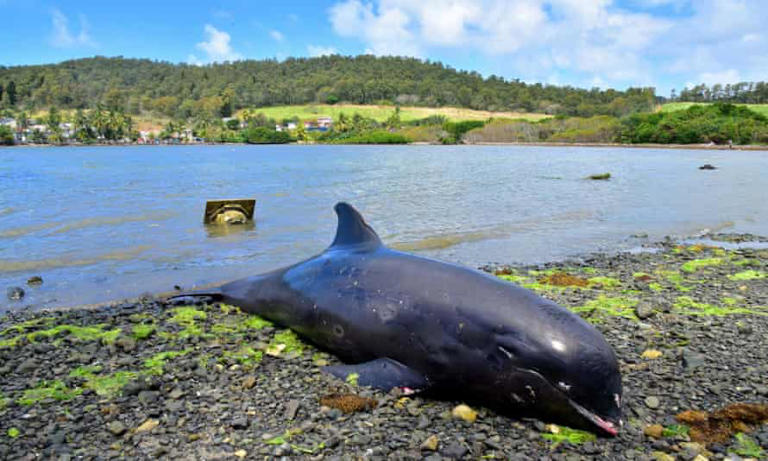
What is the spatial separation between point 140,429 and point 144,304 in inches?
226

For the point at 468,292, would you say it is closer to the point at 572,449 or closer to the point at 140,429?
the point at 572,449

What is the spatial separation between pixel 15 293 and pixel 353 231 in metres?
8.57

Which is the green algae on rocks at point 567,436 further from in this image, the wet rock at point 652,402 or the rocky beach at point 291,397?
the wet rock at point 652,402

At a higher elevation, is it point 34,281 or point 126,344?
point 126,344

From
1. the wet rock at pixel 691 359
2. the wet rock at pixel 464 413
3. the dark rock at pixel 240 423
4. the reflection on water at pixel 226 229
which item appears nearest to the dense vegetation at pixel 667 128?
the reflection on water at pixel 226 229

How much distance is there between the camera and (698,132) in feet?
489

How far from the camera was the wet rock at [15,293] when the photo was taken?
11.8 meters

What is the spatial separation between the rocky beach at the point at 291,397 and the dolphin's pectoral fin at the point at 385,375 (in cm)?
14

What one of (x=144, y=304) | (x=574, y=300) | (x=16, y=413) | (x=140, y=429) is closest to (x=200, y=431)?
(x=140, y=429)

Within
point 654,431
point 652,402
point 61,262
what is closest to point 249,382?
point 654,431

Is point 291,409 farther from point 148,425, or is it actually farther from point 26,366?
point 26,366

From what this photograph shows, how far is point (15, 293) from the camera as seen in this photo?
12.0 m

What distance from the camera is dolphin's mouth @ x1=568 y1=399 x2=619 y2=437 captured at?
5.18 meters

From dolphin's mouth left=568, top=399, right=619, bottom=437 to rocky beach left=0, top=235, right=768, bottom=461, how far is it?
0.31ft
